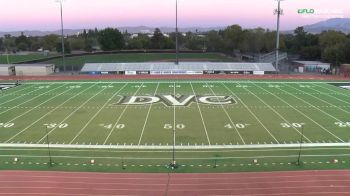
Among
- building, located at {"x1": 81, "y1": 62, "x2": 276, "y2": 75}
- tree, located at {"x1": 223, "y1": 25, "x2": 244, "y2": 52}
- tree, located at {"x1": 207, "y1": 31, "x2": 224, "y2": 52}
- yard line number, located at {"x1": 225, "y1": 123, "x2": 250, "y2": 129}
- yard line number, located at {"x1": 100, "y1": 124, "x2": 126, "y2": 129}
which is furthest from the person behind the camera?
tree, located at {"x1": 207, "y1": 31, "x2": 224, "y2": 52}

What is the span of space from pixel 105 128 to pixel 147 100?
10.6 meters

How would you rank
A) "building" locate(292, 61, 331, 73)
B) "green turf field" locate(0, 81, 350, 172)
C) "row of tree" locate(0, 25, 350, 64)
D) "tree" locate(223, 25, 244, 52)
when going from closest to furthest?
"green turf field" locate(0, 81, 350, 172) → "building" locate(292, 61, 331, 73) → "row of tree" locate(0, 25, 350, 64) → "tree" locate(223, 25, 244, 52)

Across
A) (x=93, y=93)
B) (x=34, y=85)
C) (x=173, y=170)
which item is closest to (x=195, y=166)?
(x=173, y=170)

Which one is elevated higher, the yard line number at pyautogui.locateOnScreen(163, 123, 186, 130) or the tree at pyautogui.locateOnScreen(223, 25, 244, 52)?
the tree at pyautogui.locateOnScreen(223, 25, 244, 52)

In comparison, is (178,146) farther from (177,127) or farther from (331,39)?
(331,39)

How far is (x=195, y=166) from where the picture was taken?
19.4 m

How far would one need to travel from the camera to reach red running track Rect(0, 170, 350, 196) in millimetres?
16547

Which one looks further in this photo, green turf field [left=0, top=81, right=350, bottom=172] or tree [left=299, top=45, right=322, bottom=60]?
tree [left=299, top=45, right=322, bottom=60]

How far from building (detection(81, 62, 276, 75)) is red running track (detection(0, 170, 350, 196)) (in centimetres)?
4271

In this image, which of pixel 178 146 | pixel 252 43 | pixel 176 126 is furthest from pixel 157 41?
pixel 178 146

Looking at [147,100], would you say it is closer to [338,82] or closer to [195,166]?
[195,166]

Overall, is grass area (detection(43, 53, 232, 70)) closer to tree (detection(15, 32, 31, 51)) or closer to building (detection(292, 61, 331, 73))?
building (detection(292, 61, 331, 73))

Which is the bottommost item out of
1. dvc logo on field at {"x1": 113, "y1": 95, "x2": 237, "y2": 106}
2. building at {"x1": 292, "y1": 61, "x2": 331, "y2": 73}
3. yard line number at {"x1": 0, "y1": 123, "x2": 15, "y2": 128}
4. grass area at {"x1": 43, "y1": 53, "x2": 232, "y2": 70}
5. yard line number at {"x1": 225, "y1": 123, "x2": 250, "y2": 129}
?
yard line number at {"x1": 225, "y1": 123, "x2": 250, "y2": 129}

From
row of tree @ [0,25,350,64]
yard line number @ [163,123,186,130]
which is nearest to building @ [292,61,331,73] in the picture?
row of tree @ [0,25,350,64]
